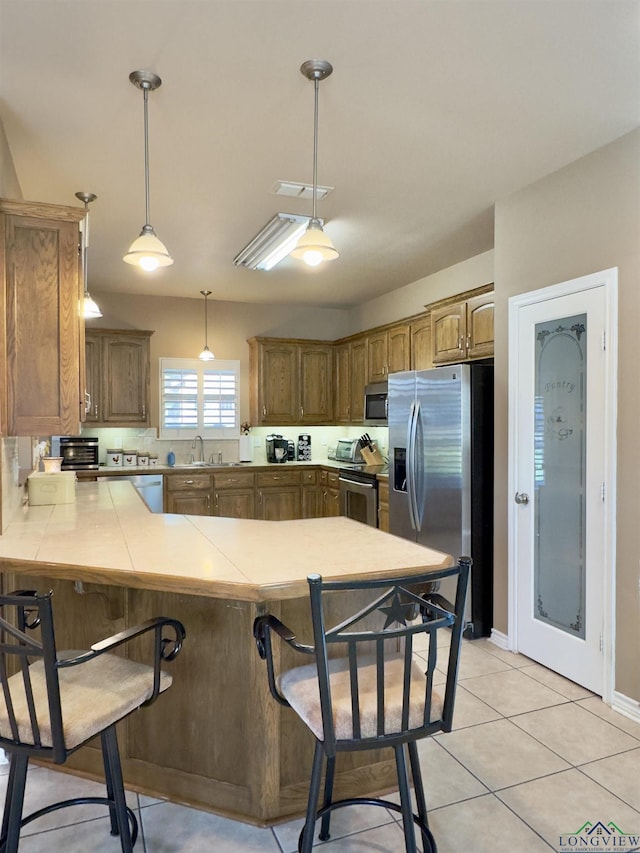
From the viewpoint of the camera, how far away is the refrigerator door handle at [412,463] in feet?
14.0

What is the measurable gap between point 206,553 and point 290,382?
194 inches

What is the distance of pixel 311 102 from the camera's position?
256cm

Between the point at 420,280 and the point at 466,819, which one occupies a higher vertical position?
the point at 420,280

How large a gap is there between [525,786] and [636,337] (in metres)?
2.01

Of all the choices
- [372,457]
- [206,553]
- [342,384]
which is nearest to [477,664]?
[206,553]

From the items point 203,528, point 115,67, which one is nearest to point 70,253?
point 115,67

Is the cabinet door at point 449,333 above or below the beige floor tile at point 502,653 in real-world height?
above

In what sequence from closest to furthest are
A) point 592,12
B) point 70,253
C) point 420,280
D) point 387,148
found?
point 592,12 → point 70,253 → point 387,148 → point 420,280

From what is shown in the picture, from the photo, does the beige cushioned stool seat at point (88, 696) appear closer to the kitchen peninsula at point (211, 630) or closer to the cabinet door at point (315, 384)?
the kitchen peninsula at point (211, 630)

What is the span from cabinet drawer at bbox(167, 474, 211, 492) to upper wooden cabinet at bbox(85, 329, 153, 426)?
71cm

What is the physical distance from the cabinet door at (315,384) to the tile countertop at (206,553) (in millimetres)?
4211

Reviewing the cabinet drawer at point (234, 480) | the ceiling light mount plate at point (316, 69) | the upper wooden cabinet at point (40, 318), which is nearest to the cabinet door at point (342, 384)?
the cabinet drawer at point (234, 480)

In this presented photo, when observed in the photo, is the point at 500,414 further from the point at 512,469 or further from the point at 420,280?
the point at 420,280

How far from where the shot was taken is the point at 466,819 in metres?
2.05
